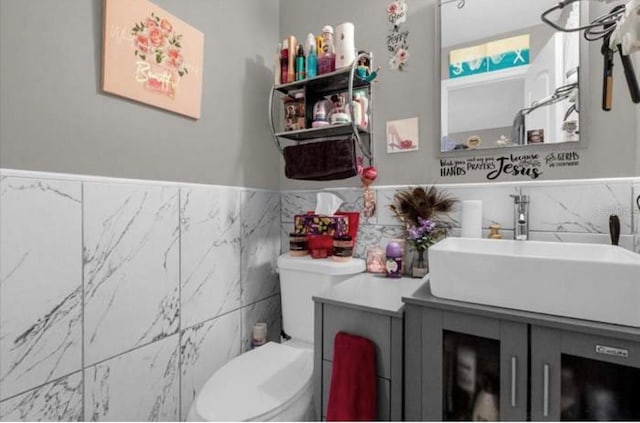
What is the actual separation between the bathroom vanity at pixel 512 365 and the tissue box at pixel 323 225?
0.60 meters

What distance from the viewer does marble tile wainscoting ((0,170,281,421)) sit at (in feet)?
3.05

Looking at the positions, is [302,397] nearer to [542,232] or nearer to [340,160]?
[340,160]

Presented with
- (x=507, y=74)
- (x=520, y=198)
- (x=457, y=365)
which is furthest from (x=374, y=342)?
(x=507, y=74)

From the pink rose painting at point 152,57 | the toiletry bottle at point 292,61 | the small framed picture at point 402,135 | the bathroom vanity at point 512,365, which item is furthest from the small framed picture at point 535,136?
the pink rose painting at point 152,57

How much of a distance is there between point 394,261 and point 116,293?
111 cm

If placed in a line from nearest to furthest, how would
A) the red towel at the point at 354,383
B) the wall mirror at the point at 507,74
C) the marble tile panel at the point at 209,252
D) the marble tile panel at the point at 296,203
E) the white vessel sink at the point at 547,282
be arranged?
the white vessel sink at the point at 547,282
the red towel at the point at 354,383
the wall mirror at the point at 507,74
the marble tile panel at the point at 209,252
the marble tile panel at the point at 296,203

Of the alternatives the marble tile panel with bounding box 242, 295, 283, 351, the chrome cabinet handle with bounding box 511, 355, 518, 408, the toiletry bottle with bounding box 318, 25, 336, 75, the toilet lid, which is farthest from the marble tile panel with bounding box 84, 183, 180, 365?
the chrome cabinet handle with bounding box 511, 355, 518, 408

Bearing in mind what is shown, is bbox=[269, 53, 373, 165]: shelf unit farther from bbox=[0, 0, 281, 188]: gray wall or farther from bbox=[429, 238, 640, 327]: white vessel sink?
bbox=[429, 238, 640, 327]: white vessel sink

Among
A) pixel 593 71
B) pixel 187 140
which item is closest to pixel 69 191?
pixel 187 140

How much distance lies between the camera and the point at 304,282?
4.96ft

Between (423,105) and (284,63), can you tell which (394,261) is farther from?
(284,63)

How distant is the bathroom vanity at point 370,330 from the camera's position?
3.34 ft

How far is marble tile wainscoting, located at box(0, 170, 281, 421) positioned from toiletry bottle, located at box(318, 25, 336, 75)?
0.76 meters

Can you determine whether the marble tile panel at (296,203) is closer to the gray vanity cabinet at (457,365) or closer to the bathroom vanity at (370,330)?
the bathroom vanity at (370,330)
